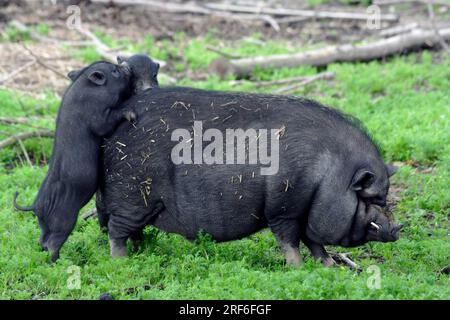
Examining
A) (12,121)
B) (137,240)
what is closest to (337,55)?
(12,121)

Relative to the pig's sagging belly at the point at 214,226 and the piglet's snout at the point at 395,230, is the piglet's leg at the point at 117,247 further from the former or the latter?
the piglet's snout at the point at 395,230

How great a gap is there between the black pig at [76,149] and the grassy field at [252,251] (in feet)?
1.03

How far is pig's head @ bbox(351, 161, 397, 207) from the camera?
265 inches

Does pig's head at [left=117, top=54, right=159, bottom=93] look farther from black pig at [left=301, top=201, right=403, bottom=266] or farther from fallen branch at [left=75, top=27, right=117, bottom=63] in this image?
fallen branch at [left=75, top=27, right=117, bottom=63]

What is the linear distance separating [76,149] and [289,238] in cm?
187

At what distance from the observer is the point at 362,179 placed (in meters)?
6.74

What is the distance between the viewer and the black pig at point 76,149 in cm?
706

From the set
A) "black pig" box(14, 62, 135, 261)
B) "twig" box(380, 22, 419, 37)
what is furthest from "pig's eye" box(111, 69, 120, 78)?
"twig" box(380, 22, 419, 37)

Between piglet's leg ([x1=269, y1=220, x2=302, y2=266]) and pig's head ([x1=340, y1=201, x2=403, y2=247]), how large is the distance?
375 millimetres

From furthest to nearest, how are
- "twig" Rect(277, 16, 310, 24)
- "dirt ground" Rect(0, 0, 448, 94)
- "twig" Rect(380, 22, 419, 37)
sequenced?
"twig" Rect(277, 16, 310, 24) < "dirt ground" Rect(0, 0, 448, 94) < "twig" Rect(380, 22, 419, 37)

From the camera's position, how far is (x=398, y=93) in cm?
1197

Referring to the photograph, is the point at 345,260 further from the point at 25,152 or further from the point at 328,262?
the point at 25,152

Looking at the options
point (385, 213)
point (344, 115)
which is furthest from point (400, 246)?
point (344, 115)

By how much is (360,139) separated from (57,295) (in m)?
2.66
